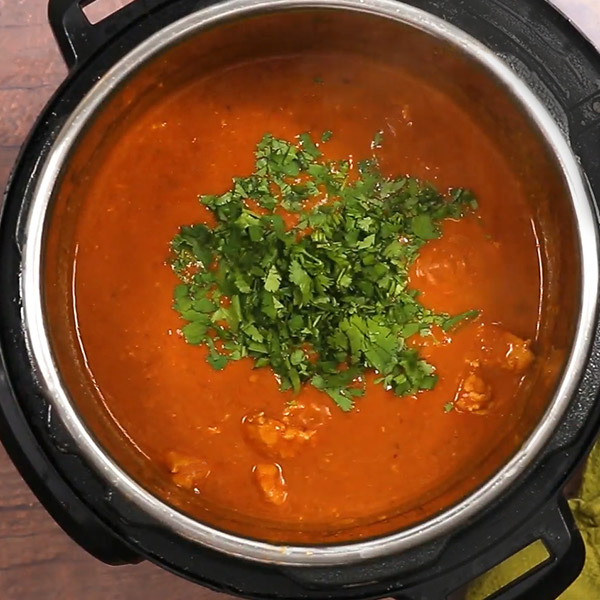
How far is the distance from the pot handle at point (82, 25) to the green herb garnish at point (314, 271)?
0.26 metres

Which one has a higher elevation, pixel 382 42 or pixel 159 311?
pixel 382 42

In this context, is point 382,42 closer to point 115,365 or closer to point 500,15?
point 500,15

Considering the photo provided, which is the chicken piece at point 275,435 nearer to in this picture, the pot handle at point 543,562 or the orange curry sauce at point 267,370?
the orange curry sauce at point 267,370

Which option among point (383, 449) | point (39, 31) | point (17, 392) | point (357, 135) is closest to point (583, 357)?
Answer: point (383, 449)

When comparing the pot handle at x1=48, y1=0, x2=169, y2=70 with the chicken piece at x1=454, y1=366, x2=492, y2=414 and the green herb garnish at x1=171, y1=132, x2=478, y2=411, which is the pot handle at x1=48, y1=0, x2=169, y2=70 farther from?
the chicken piece at x1=454, y1=366, x2=492, y2=414

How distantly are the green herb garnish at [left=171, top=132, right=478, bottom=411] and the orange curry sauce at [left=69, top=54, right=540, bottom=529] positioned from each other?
3cm

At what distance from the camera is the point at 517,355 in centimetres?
130

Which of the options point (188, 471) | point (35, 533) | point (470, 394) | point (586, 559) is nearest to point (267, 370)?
point (188, 471)

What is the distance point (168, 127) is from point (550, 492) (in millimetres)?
781

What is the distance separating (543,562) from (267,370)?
473 mm

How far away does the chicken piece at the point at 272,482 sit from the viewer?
127 cm

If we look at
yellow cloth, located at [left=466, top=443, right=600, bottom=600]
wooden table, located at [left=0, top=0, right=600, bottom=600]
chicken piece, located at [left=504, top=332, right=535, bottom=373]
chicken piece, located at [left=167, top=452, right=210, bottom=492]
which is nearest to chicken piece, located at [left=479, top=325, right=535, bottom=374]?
chicken piece, located at [left=504, top=332, right=535, bottom=373]

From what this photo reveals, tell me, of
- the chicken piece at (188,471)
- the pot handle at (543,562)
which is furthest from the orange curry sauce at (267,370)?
the pot handle at (543,562)

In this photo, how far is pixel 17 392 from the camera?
117 cm
